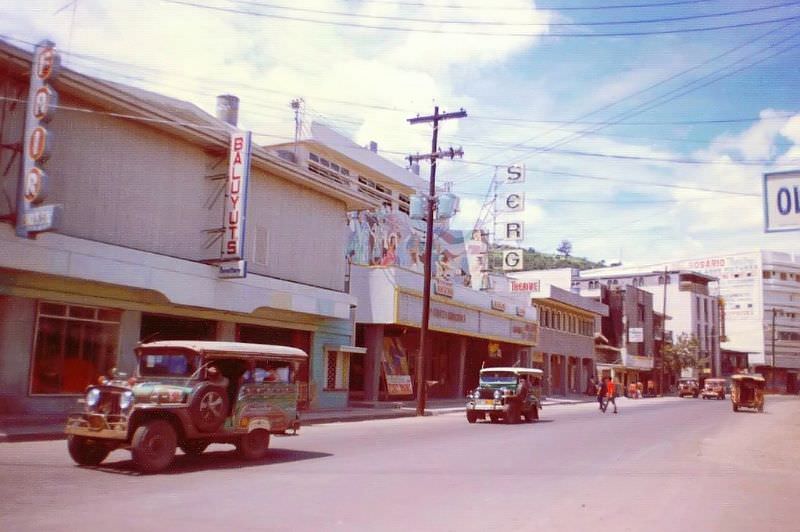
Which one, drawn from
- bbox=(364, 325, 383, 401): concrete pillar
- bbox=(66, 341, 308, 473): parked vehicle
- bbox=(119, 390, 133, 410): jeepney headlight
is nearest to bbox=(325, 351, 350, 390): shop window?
bbox=(364, 325, 383, 401): concrete pillar

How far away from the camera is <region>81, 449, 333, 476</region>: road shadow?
10953 millimetres

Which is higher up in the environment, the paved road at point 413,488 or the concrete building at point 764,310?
the concrete building at point 764,310

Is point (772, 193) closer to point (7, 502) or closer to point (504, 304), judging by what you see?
point (7, 502)

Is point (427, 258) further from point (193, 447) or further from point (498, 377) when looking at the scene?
point (193, 447)

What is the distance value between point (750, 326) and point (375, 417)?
10179 centimetres

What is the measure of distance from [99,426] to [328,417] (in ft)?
44.9

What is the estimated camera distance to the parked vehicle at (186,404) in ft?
35.1

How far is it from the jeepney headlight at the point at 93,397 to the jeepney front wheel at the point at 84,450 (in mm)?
541

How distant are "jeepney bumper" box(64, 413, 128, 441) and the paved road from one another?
22.2 inches

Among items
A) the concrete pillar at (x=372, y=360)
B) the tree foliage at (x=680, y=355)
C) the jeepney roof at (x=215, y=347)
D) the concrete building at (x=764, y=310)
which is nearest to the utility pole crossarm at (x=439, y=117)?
the concrete pillar at (x=372, y=360)

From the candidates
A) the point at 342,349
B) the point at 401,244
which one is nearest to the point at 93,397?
the point at 342,349

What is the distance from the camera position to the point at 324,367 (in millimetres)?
28797

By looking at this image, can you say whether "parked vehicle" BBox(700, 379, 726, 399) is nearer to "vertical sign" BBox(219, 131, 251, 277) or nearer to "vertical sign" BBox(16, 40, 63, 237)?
"vertical sign" BBox(219, 131, 251, 277)

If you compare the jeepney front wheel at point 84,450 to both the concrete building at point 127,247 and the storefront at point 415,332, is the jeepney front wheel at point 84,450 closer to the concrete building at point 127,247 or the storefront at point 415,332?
the concrete building at point 127,247
